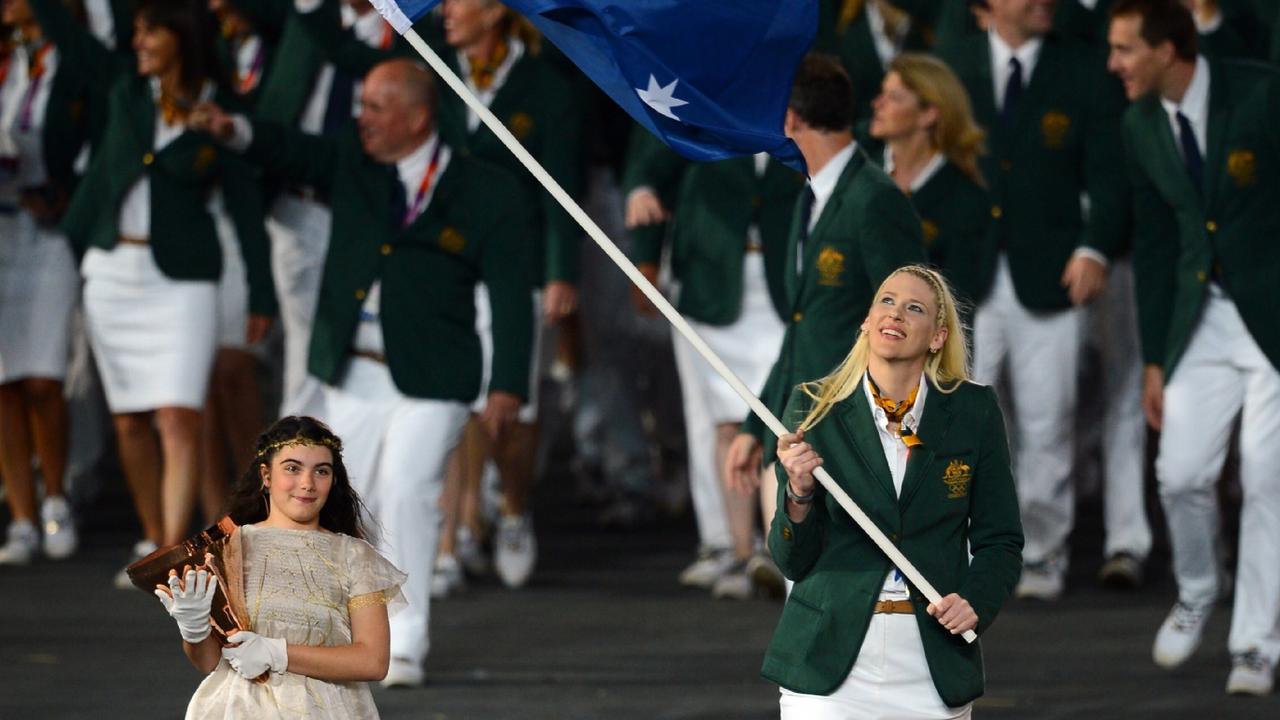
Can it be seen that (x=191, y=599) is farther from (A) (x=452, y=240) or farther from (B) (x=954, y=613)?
(A) (x=452, y=240)

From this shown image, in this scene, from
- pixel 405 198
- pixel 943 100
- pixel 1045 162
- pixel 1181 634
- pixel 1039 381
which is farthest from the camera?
pixel 1039 381

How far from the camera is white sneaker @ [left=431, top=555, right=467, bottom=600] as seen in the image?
34.5 feet

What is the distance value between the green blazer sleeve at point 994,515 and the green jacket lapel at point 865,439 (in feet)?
0.70

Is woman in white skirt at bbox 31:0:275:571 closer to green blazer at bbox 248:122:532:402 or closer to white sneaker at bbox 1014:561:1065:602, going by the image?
green blazer at bbox 248:122:532:402

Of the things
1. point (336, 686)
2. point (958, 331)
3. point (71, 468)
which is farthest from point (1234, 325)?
point (71, 468)

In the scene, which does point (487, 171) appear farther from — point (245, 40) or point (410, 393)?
point (245, 40)

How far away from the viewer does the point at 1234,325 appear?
8641 mm

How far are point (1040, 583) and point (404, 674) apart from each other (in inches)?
123

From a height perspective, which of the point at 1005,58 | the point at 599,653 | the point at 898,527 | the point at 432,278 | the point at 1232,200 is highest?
the point at 1005,58

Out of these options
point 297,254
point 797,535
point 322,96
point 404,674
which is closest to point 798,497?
point 797,535

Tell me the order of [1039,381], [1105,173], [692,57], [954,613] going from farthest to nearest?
[1039,381]
[1105,173]
[692,57]
[954,613]

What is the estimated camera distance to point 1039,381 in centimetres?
1062

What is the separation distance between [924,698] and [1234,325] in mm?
3444

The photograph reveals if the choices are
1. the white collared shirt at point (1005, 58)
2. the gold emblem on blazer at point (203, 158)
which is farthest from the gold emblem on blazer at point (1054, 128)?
the gold emblem on blazer at point (203, 158)
